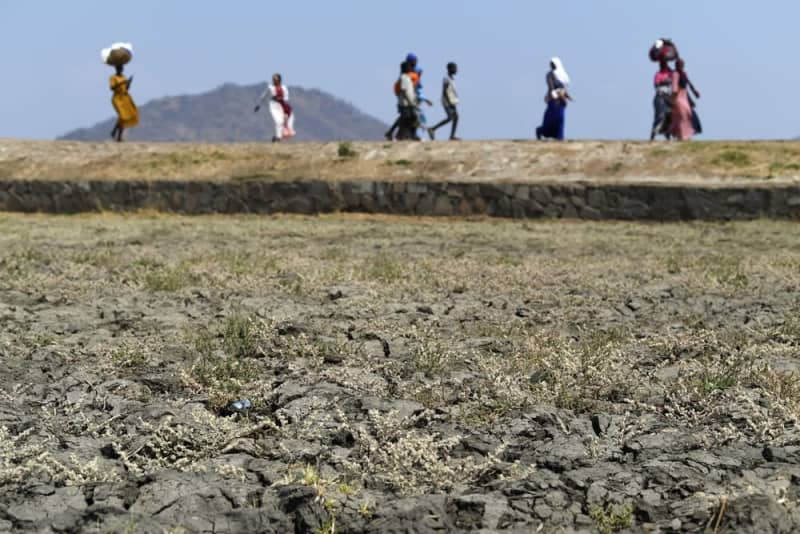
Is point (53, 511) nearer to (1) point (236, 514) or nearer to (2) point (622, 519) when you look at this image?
(1) point (236, 514)

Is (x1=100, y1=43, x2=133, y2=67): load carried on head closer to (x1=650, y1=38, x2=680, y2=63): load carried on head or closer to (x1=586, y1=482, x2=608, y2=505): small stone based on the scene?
(x1=650, y1=38, x2=680, y2=63): load carried on head

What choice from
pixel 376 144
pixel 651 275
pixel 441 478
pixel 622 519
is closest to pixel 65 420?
pixel 441 478

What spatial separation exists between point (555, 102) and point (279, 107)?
5.34 m

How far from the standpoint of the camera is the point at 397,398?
13.5 feet

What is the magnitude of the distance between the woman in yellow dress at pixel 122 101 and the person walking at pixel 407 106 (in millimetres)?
4739

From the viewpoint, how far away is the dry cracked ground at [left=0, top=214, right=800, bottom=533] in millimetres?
2910

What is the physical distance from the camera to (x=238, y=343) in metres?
5.02

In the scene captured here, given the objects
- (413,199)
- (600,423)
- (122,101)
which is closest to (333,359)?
(600,423)

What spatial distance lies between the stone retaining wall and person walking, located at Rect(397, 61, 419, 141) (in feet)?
10.0

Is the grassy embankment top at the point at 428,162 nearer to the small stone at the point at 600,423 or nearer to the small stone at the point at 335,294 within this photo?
the small stone at the point at 335,294

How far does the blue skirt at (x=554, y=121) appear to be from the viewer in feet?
55.5

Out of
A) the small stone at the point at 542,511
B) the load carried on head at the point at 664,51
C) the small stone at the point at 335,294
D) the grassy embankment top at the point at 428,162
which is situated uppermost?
the load carried on head at the point at 664,51

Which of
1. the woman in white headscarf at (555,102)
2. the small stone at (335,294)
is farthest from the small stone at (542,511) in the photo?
the woman in white headscarf at (555,102)

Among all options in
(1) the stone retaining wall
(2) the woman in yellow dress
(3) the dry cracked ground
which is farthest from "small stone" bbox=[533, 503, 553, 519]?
(2) the woman in yellow dress
